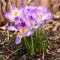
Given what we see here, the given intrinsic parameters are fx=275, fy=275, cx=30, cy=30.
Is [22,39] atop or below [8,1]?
below

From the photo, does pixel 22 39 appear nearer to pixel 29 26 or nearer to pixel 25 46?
pixel 25 46

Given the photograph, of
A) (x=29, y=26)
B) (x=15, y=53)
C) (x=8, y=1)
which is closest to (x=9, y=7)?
(x=8, y=1)

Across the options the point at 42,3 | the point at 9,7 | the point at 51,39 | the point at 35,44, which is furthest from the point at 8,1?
the point at 35,44

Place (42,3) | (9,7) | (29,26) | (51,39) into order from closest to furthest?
(29,26)
(51,39)
(9,7)
(42,3)

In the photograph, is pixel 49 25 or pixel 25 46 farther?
pixel 49 25

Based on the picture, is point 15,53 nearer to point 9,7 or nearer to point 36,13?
point 36,13

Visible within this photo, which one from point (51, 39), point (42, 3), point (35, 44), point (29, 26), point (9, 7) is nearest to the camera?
point (29, 26)
